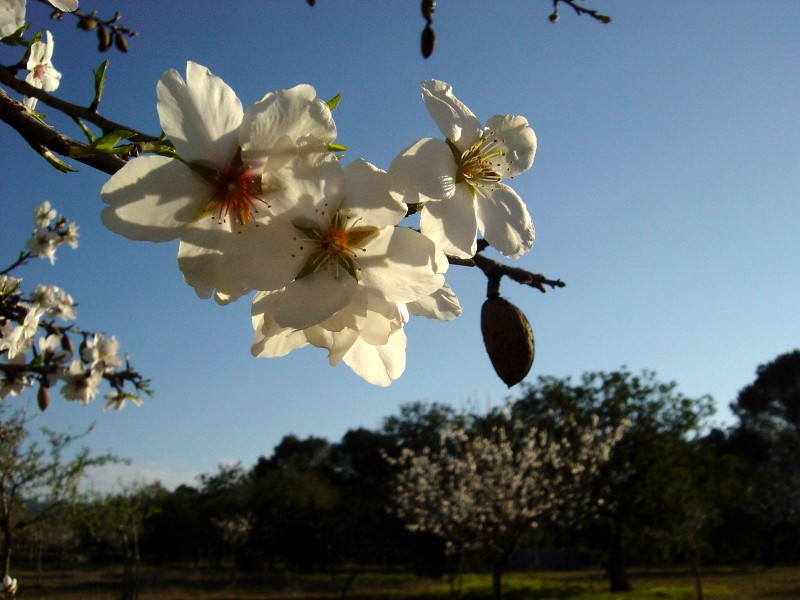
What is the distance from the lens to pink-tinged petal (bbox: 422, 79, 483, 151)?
73cm

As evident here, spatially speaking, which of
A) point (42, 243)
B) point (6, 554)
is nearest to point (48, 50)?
point (42, 243)

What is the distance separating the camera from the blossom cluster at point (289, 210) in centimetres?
63

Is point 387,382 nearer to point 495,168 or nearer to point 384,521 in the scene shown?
point 495,168

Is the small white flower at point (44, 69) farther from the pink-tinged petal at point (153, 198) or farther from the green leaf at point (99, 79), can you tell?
the pink-tinged petal at point (153, 198)

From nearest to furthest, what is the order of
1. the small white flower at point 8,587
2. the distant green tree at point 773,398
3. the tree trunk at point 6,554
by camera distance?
the small white flower at point 8,587
the tree trunk at point 6,554
the distant green tree at point 773,398

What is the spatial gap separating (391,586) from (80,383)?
66.7ft

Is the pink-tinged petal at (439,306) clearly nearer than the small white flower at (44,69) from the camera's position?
Yes

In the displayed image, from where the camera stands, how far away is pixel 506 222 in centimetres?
78

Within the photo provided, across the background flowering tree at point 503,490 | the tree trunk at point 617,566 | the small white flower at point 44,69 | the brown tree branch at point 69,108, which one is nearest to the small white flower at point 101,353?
the small white flower at point 44,69

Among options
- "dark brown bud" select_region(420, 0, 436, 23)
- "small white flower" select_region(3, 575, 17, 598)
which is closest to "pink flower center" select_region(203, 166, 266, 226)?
"dark brown bud" select_region(420, 0, 436, 23)

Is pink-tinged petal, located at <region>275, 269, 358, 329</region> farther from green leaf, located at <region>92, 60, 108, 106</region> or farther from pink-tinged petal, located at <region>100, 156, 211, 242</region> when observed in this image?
green leaf, located at <region>92, 60, 108, 106</region>

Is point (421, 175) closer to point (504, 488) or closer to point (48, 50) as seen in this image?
point (48, 50)

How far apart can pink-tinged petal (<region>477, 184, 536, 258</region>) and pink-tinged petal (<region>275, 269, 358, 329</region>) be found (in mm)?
194

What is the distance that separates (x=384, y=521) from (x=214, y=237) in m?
24.1
